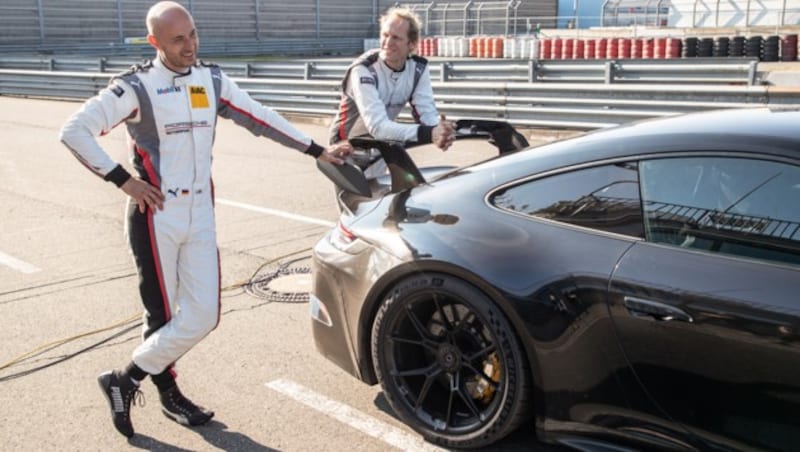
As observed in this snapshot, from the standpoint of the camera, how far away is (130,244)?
371 cm

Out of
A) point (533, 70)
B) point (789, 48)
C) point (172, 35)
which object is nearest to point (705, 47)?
point (789, 48)

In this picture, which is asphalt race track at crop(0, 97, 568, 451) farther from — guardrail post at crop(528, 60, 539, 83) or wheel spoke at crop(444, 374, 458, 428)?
guardrail post at crop(528, 60, 539, 83)

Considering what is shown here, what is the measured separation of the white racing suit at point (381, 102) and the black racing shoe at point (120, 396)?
74.4 inches

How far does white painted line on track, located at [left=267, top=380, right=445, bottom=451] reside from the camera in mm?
3625

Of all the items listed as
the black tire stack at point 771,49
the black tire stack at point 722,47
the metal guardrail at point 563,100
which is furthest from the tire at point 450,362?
the black tire stack at point 771,49

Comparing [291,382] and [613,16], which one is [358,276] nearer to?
[291,382]

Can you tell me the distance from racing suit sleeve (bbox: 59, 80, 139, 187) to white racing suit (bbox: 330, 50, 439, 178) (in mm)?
1637

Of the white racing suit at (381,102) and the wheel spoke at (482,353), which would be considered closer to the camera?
the wheel spoke at (482,353)

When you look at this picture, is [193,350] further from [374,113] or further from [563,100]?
[563,100]

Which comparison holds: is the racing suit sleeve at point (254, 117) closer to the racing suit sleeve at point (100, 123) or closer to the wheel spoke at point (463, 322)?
the racing suit sleeve at point (100, 123)

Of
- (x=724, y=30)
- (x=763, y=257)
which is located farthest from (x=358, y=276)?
(x=724, y=30)

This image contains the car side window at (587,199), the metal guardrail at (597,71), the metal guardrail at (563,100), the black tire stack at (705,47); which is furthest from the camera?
the black tire stack at (705,47)

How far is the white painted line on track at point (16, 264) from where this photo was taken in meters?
6.63

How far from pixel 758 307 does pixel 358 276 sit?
5.55ft
